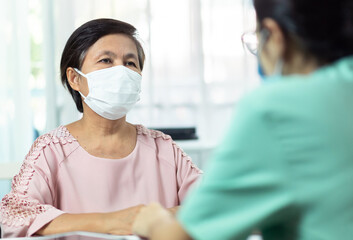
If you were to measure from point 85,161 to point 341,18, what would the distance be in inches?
40.3

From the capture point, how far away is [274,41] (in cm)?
81

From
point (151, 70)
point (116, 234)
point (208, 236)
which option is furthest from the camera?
point (151, 70)

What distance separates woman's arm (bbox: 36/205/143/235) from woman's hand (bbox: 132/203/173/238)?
338 millimetres

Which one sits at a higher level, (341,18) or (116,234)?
(341,18)

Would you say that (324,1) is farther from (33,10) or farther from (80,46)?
(33,10)

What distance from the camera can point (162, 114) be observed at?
349 centimetres

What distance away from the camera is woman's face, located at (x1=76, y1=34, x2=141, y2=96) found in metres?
1.65

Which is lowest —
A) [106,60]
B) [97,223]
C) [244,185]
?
[97,223]

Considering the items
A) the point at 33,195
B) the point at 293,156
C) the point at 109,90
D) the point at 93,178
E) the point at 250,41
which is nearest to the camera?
the point at 293,156

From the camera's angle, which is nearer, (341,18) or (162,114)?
(341,18)

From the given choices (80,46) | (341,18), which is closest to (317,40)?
(341,18)

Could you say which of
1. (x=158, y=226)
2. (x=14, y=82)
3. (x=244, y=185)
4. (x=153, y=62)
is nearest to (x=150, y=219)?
(x=158, y=226)

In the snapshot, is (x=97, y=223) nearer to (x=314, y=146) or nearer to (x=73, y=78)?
(x=73, y=78)

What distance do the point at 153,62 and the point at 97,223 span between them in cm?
224
